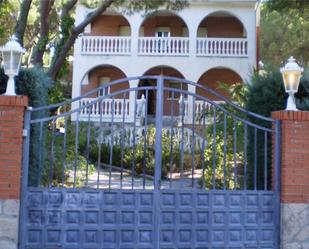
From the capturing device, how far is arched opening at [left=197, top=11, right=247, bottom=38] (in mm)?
26250

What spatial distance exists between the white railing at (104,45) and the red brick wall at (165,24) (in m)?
2.52

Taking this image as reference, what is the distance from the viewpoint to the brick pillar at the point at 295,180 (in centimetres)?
711

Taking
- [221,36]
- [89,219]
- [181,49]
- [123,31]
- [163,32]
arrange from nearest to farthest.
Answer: [89,219], [181,49], [221,36], [163,32], [123,31]

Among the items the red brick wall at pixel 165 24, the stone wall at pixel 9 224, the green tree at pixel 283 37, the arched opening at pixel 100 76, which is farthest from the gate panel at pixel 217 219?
the red brick wall at pixel 165 24

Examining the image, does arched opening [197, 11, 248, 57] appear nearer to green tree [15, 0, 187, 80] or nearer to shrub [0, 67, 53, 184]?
green tree [15, 0, 187, 80]

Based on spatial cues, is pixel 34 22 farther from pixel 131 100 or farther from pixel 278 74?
pixel 278 74

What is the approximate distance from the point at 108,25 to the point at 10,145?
20.8 metres

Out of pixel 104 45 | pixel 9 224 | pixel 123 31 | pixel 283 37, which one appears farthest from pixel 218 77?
pixel 9 224

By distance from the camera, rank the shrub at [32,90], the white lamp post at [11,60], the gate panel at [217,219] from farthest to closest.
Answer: the shrub at [32,90]
the gate panel at [217,219]
the white lamp post at [11,60]

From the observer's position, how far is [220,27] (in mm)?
26375

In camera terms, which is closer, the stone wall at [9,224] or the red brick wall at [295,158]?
the stone wall at [9,224]

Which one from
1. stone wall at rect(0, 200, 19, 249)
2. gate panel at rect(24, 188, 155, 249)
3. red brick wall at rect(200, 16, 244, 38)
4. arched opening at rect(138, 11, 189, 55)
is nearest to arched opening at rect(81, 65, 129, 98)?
arched opening at rect(138, 11, 189, 55)

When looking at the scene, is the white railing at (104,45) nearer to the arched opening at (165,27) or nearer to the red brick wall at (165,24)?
the arched opening at (165,27)

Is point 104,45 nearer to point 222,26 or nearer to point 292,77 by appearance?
point 222,26
